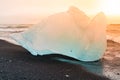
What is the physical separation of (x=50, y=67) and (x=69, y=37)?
118 millimetres

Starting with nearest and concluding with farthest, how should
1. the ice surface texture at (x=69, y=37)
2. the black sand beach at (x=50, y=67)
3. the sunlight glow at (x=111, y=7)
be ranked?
the black sand beach at (x=50, y=67), the ice surface texture at (x=69, y=37), the sunlight glow at (x=111, y=7)

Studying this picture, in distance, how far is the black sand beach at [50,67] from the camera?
570mm

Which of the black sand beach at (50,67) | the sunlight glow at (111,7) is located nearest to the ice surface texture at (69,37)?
the black sand beach at (50,67)

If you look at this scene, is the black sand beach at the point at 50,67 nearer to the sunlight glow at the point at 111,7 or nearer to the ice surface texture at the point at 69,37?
the ice surface texture at the point at 69,37

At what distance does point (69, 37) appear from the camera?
711 millimetres

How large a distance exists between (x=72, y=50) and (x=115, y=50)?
8.2 inches

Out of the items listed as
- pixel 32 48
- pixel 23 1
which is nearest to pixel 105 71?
pixel 32 48

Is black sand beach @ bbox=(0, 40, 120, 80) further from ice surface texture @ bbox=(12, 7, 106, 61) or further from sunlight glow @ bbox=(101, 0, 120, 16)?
sunlight glow @ bbox=(101, 0, 120, 16)

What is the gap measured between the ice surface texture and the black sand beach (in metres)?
0.02

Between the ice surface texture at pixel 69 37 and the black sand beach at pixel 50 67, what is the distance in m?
0.02

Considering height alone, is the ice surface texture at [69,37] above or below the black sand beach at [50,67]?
above

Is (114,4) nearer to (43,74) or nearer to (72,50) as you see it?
(72,50)

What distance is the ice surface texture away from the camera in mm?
704

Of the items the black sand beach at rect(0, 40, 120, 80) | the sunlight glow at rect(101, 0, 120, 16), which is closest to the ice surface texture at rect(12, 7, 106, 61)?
the black sand beach at rect(0, 40, 120, 80)
